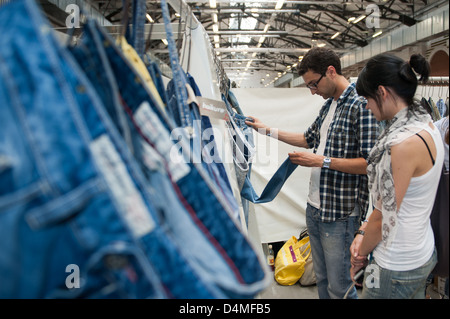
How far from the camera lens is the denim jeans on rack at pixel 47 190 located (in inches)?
15.2

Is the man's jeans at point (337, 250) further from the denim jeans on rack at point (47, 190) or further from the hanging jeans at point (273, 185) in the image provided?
the denim jeans on rack at point (47, 190)

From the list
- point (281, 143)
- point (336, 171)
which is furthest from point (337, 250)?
point (281, 143)

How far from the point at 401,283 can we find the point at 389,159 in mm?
373

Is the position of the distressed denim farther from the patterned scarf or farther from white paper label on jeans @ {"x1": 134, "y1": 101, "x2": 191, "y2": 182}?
the patterned scarf

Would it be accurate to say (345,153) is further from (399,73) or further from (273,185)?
(399,73)

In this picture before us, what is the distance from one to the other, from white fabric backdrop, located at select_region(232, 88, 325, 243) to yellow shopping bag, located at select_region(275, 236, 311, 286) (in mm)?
454

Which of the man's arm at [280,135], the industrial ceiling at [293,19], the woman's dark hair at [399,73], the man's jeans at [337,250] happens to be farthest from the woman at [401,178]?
the man's arm at [280,135]

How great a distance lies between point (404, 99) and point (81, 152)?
3.16 feet

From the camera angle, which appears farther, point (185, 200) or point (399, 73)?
point (399, 73)

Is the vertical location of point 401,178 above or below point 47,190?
below

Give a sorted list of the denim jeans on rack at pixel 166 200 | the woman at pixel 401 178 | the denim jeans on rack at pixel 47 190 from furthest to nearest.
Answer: the woman at pixel 401 178, the denim jeans on rack at pixel 166 200, the denim jeans on rack at pixel 47 190

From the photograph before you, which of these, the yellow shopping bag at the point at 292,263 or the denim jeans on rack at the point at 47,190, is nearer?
the denim jeans on rack at the point at 47,190

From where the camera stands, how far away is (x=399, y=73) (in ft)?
3.25

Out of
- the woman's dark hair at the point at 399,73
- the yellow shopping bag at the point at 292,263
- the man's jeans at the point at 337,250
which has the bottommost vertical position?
the yellow shopping bag at the point at 292,263
